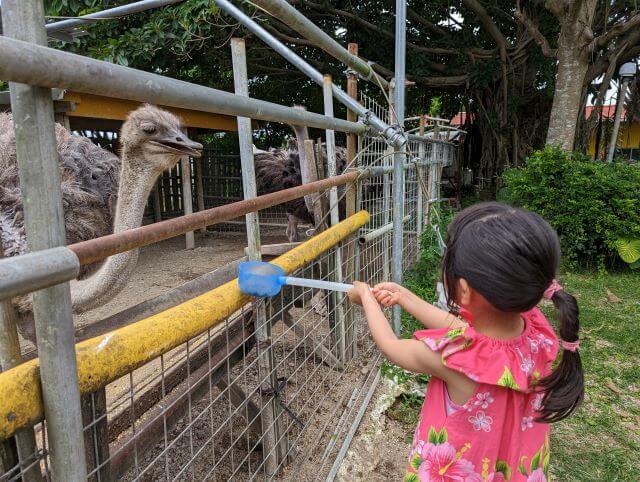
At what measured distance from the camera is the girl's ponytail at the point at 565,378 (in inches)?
46.3

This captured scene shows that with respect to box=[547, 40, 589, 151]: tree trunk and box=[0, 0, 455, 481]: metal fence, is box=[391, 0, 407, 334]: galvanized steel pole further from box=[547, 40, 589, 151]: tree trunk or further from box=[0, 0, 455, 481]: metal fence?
box=[547, 40, 589, 151]: tree trunk

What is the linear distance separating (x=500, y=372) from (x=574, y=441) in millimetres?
2116

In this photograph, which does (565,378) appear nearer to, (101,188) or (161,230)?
(161,230)

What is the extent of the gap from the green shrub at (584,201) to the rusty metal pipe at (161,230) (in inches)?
193

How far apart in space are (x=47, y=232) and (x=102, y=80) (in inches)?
11.5

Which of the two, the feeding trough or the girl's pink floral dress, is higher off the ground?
the feeding trough

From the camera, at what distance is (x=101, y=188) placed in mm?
3980

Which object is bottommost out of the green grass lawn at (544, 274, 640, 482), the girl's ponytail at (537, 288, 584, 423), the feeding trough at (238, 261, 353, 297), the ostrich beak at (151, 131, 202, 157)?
the green grass lawn at (544, 274, 640, 482)

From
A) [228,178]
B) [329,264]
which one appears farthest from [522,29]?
[329,264]

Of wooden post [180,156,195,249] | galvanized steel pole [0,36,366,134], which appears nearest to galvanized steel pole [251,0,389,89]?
galvanized steel pole [0,36,366,134]

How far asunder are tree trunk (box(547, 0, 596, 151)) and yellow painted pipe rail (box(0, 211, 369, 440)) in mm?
7085

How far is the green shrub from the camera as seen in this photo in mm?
5637

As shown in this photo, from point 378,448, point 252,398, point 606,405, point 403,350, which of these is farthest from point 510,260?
point 606,405

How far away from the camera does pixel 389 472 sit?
8.18ft
